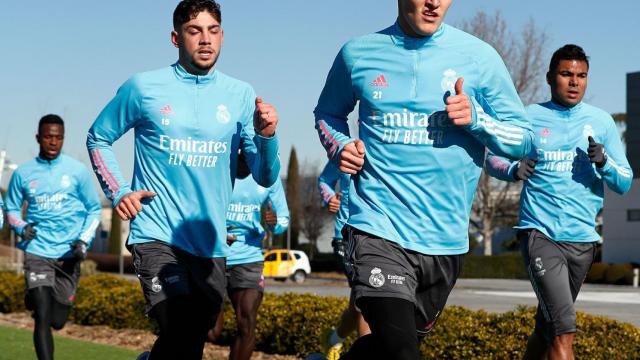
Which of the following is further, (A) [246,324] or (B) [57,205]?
(B) [57,205]

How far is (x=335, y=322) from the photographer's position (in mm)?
11742

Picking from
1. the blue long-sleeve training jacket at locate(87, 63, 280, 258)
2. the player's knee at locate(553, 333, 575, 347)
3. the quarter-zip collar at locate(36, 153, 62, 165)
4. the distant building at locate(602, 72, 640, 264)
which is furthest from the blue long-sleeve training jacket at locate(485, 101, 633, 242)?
the distant building at locate(602, 72, 640, 264)

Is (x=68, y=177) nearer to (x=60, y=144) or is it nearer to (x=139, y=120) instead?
(x=60, y=144)

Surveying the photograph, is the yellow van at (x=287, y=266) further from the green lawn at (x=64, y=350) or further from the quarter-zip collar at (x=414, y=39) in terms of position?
the quarter-zip collar at (x=414, y=39)

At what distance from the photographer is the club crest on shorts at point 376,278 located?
5031 mm

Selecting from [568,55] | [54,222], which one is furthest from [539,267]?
[54,222]

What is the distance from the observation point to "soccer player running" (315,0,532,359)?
512cm

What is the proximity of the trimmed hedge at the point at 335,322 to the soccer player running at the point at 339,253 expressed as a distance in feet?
3.02

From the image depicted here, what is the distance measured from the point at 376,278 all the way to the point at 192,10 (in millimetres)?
2254

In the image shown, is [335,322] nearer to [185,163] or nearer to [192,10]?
[185,163]

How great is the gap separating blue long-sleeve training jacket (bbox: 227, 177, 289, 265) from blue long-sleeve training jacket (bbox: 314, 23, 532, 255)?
4.29 m

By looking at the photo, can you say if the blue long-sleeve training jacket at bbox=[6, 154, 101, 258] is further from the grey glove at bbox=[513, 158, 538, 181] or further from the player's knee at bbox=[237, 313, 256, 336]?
the grey glove at bbox=[513, 158, 538, 181]

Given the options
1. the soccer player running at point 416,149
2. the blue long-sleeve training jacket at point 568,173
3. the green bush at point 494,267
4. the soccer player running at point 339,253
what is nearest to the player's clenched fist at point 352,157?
the soccer player running at point 416,149

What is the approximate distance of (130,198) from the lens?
19.5 feet
